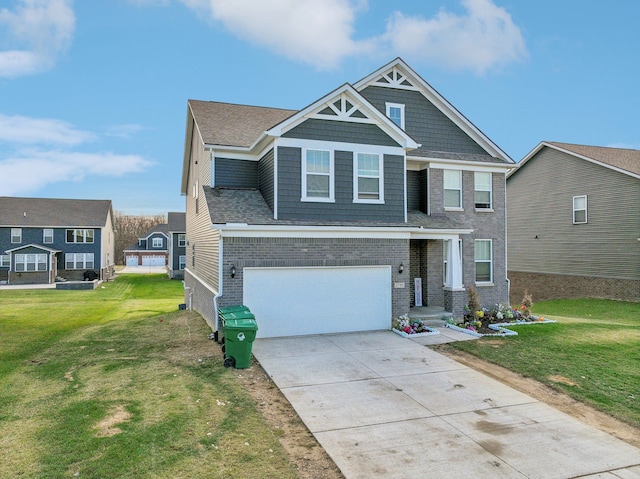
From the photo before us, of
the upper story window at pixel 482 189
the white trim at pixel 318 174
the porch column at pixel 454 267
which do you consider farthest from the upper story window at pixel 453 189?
the white trim at pixel 318 174

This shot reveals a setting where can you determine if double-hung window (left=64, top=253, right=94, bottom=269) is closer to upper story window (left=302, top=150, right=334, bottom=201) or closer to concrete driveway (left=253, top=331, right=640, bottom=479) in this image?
upper story window (left=302, top=150, right=334, bottom=201)

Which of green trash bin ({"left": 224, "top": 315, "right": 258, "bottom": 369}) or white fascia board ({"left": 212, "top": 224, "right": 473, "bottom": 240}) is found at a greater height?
white fascia board ({"left": 212, "top": 224, "right": 473, "bottom": 240})

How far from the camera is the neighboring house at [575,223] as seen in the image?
846 inches

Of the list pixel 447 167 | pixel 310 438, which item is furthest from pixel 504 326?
pixel 310 438

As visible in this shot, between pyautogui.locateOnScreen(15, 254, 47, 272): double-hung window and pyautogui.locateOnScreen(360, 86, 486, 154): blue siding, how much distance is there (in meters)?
36.6

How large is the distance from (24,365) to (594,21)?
74.9 feet

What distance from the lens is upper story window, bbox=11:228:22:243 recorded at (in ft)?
132

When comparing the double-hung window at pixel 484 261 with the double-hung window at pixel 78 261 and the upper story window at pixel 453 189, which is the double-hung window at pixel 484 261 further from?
the double-hung window at pixel 78 261

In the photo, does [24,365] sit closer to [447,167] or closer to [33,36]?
[33,36]

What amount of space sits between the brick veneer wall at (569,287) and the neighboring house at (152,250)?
1983 inches

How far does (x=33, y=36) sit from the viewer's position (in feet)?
51.4

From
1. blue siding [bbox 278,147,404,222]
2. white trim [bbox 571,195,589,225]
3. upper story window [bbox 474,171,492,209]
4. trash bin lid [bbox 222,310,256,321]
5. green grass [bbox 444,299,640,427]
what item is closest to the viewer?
green grass [bbox 444,299,640,427]

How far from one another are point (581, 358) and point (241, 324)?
26.6 ft

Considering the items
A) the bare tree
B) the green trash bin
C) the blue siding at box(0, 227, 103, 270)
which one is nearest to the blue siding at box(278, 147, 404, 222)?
the green trash bin
